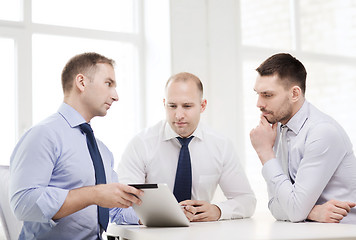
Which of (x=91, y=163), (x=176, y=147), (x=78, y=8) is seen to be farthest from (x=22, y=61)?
(x=91, y=163)

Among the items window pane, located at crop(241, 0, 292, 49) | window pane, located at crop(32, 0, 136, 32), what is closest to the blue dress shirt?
window pane, located at crop(32, 0, 136, 32)

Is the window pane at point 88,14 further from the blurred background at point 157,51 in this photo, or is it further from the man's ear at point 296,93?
the man's ear at point 296,93

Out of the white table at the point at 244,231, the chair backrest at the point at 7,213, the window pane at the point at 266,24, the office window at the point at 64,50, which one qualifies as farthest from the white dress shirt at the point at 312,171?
the window pane at the point at 266,24

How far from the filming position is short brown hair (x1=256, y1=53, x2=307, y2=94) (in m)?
2.47

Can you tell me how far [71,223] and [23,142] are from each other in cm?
41

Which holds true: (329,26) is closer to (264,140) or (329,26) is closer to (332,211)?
(264,140)

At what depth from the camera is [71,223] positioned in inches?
84.7

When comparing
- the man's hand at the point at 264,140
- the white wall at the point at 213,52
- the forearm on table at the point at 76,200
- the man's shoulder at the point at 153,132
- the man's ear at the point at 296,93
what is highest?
the white wall at the point at 213,52

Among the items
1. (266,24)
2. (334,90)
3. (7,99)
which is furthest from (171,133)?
(334,90)

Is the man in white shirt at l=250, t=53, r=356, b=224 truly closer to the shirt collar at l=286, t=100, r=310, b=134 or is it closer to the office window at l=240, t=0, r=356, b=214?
the shirt collar at l=286, t=100, r=310, b=134

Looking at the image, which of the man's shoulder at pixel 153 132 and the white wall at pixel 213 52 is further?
the white wall at pixel 213 52

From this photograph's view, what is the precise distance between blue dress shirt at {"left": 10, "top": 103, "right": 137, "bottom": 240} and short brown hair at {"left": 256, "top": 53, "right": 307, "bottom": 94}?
956 mm

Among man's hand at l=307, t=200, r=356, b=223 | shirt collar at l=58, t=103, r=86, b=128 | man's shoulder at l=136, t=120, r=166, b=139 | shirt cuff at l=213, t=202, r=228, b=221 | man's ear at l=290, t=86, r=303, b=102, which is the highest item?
man's ear at l=290, t=86, r=303, b=102

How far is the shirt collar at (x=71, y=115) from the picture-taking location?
225 cm
